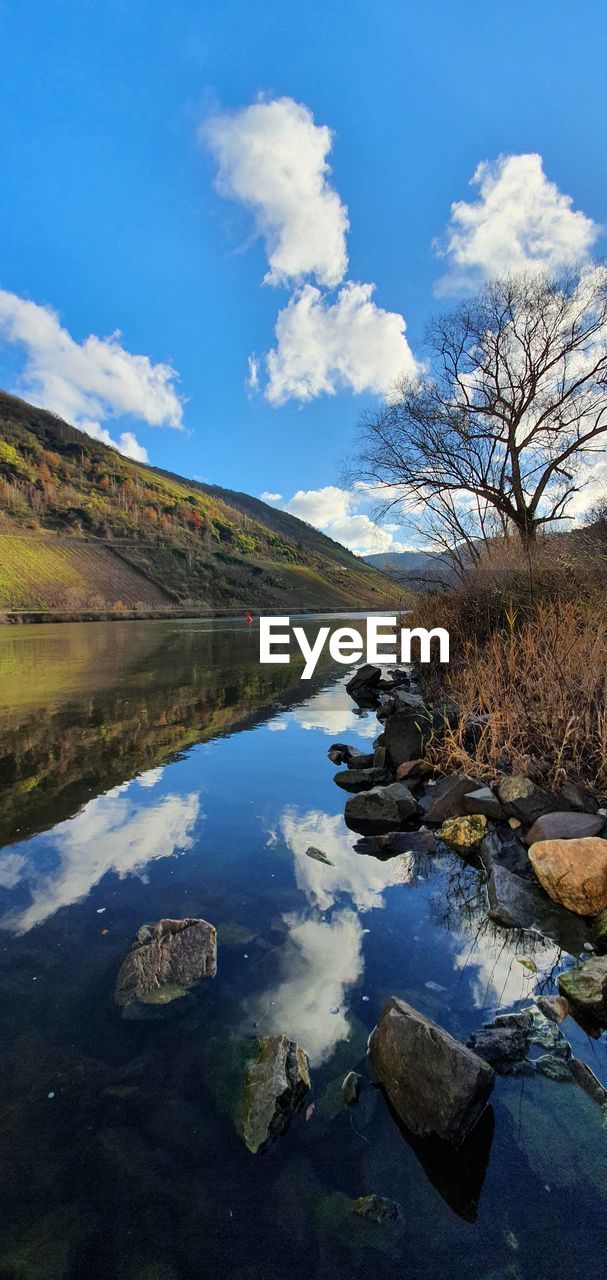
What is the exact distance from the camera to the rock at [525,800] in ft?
21.0

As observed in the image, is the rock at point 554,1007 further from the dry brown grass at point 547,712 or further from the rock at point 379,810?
the rock at point 379,810

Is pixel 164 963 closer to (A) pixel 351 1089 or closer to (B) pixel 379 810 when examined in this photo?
(A) pixel 351 1089

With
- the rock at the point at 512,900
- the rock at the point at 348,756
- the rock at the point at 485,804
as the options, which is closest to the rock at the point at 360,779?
the rock at the point at 348,756

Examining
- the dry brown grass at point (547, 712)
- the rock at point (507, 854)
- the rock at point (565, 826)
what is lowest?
the rock at point (507, 854)

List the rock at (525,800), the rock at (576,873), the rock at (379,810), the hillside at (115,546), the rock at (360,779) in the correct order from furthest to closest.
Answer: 1. the hillside at (115,546)
2. the rock at (360,779)
3. the rock at (379,810)
4. the rock at (525,800)
5. the rock at (576,873)

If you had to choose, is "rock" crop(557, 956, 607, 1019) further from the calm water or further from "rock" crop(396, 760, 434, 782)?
"rock" crop(396, 760, 434, 782)

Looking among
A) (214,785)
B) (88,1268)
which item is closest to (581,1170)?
(88,1268)

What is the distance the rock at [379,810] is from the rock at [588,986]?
3.28 m

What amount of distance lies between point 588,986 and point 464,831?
2680 millimetres

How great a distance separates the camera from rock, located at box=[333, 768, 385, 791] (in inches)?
355

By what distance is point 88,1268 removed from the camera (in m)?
2.24

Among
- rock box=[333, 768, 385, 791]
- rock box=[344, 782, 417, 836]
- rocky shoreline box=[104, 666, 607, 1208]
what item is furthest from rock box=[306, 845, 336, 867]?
rock box=[333, 768, 385, 791]

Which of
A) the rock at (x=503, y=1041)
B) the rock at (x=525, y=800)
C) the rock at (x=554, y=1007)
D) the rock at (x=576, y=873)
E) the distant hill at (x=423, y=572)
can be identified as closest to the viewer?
the rock at (x=503, y=1041)

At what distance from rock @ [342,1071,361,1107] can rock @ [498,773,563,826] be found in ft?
13.3
